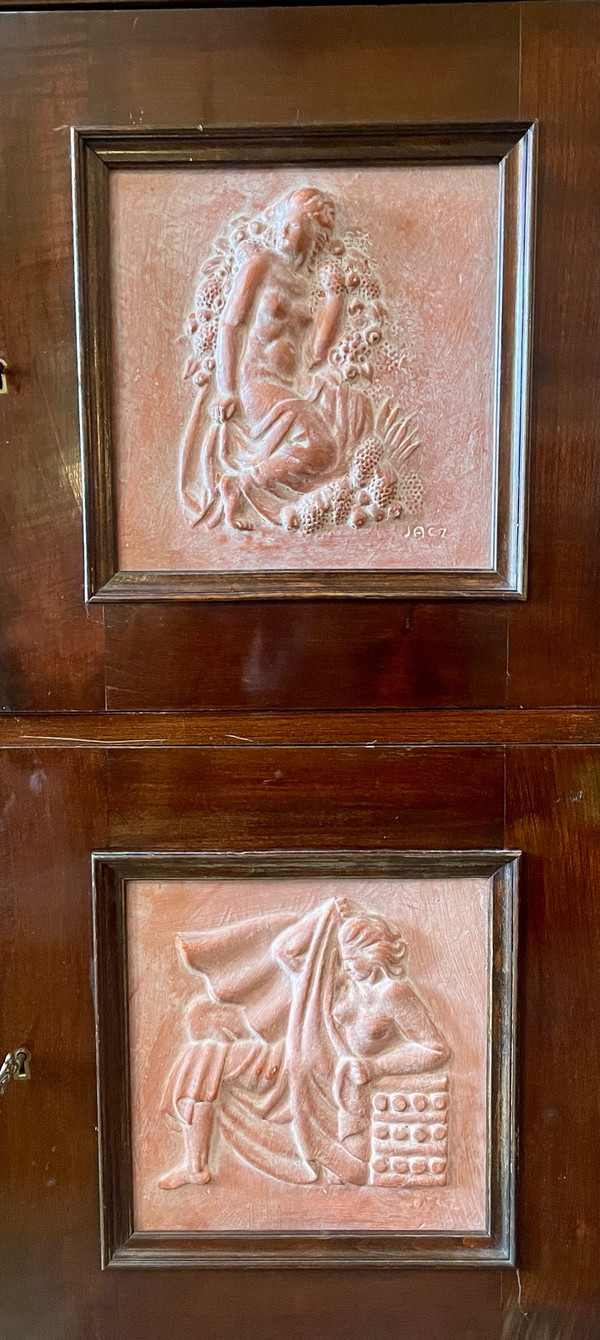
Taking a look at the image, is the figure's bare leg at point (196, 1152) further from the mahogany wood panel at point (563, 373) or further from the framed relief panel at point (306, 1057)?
the mahogany wood panel at point (563, 373)

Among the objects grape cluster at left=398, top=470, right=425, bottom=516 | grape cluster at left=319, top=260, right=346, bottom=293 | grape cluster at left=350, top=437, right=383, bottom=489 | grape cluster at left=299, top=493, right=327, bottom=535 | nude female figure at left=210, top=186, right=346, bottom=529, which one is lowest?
grape cluster at left=299, top=493, right=327, bottom=535

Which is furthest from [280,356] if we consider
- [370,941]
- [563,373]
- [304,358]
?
[370,941]

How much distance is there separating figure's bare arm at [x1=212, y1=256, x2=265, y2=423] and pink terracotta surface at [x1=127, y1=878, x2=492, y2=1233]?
44cm

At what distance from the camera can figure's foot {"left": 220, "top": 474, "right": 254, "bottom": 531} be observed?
707mm

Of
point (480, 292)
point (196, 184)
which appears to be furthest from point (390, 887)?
A: point (196, 184)

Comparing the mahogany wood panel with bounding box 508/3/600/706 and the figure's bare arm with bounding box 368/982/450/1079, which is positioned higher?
the mahogany wood panel with bounding box 508/3/600/706

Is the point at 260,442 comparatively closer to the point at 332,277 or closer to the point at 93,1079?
the point at 332,277

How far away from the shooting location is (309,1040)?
74cm

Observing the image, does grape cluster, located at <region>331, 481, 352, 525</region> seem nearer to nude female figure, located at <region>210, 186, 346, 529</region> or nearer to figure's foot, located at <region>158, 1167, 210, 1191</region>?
nude female figure, located at <region>210, 186, 346, 529</region>

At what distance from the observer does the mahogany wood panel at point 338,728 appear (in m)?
0.73

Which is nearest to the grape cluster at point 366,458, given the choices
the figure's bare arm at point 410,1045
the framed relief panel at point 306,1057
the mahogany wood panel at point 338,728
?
the mahogany wood panel at point 338,728

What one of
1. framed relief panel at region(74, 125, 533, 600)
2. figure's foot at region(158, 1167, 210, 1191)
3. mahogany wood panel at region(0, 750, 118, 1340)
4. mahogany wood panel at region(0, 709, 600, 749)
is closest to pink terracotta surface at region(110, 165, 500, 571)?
framed relief panel at region(74, 125, 533, 600)

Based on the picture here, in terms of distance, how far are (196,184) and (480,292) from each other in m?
0.27

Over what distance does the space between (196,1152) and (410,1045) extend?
232mm
